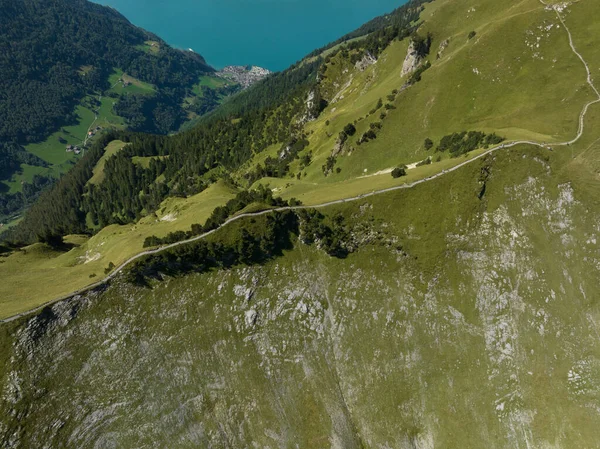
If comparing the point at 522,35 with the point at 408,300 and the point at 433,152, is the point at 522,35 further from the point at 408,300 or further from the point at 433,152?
the point at 408,300

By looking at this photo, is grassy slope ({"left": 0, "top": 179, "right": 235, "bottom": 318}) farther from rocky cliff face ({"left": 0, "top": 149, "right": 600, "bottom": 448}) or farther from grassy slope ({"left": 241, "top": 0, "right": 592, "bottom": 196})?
grassy slope ({"left": 241, "top": 0, "right": 592, "bottom": 196})

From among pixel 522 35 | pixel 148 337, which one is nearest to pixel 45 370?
pixel 148 337

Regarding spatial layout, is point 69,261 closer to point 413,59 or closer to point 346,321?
point 346,321

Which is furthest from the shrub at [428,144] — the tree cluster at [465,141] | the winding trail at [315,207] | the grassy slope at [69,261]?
the grassy slope at [69,261]

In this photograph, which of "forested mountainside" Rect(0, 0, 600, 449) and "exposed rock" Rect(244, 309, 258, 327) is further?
"exposed rock" Rect(244, 309, 258, 327)

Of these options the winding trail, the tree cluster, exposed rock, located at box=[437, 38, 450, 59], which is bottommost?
the winding trail

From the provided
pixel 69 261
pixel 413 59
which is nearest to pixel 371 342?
pixel 69 261

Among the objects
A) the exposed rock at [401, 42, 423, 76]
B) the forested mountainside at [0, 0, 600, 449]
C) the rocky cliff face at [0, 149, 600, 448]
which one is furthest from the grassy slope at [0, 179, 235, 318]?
the exposed rock at [401, 42, 423, 76]

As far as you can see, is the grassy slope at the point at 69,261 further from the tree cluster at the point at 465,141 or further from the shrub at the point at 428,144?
the tree cluster at the point at 465,141

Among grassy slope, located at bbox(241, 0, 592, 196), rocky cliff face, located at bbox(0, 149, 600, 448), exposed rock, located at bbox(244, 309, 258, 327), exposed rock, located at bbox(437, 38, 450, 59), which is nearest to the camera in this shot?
rocky cliff face, located at bbox(0, 149, 600, 448)
